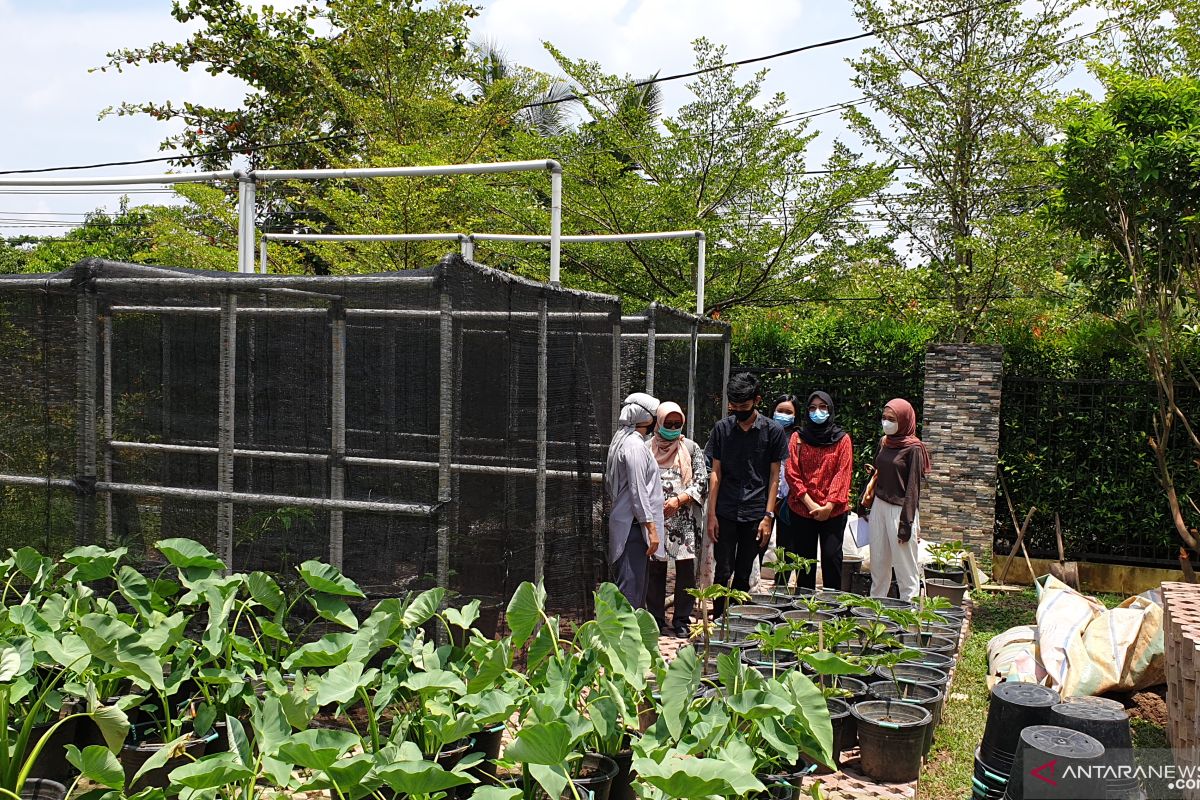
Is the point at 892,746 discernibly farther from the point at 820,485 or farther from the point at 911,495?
the point at 820,485

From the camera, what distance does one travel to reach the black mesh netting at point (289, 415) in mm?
4438

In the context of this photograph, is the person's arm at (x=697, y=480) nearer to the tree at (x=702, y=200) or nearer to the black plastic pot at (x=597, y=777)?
the black plastic pot at (x=597, y=777)

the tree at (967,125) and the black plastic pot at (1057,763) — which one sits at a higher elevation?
the tree at (967,125)

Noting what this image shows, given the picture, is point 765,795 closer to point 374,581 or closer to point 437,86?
point 374,581

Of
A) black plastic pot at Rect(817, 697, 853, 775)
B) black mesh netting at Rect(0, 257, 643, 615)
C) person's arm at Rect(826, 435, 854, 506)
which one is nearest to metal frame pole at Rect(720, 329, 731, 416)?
person's arm at Rect(826, 435, 854, 506)

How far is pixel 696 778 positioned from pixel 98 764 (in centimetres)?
173

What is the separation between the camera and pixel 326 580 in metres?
3.90

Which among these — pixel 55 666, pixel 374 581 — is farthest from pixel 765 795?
pixel 55 666

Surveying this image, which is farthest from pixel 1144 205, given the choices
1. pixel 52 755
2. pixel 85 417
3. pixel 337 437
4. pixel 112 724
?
pixel 52 755

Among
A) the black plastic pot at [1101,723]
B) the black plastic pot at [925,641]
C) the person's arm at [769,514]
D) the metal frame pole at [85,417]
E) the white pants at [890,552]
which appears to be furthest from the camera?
the white pants at [890,552]

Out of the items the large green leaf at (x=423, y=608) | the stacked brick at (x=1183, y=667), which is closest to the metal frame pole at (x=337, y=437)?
the large green leaf at (x=423, y=608)

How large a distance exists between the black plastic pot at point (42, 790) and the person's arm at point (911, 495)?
5.26 meters

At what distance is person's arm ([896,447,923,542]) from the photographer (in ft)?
22.4

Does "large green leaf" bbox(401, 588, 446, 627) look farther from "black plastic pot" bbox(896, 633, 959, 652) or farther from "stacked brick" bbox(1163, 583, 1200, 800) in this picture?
"black plastic pot" bbox(896, 633, 959, 652)
